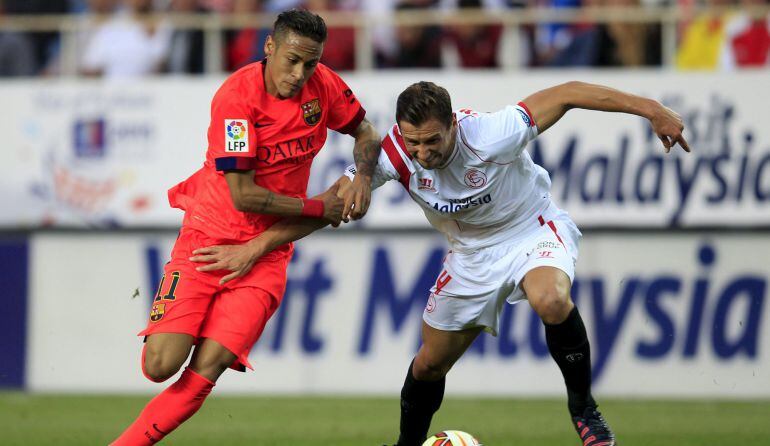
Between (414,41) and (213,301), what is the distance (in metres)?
6.67

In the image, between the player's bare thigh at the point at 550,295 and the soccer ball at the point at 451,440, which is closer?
the player's bare thigh at the point at 550,295

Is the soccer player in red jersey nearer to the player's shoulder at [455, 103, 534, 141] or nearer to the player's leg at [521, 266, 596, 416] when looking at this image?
the player's shoulder at [455, 103, 534, 141]

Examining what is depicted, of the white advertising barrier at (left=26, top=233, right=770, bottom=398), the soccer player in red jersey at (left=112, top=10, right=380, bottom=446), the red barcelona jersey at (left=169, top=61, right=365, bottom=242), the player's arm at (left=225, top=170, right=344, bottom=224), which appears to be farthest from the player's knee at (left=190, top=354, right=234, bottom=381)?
the white advertising barrier at (left=26, top=233, right=770, bottom=398)

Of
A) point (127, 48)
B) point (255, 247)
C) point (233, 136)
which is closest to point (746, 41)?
point (127, 48)

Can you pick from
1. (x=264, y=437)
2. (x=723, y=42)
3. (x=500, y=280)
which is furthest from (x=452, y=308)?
(x=723, y=42)

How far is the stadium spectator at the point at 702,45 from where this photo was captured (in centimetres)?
1287

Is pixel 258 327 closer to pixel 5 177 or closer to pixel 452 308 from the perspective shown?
pixel 452 308

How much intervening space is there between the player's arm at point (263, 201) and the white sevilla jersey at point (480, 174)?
1.00 feet

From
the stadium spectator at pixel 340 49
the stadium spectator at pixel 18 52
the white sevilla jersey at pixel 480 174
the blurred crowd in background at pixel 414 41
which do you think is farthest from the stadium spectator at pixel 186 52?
the white sevilla jersey at pixel 480 174

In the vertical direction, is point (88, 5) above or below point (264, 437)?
above

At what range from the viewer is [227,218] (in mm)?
7062

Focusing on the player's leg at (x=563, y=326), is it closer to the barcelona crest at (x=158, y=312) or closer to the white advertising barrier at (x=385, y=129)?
the barcelona crest at (x=158, y=312)

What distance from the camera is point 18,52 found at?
13.7 m

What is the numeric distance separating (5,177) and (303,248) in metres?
3.25
